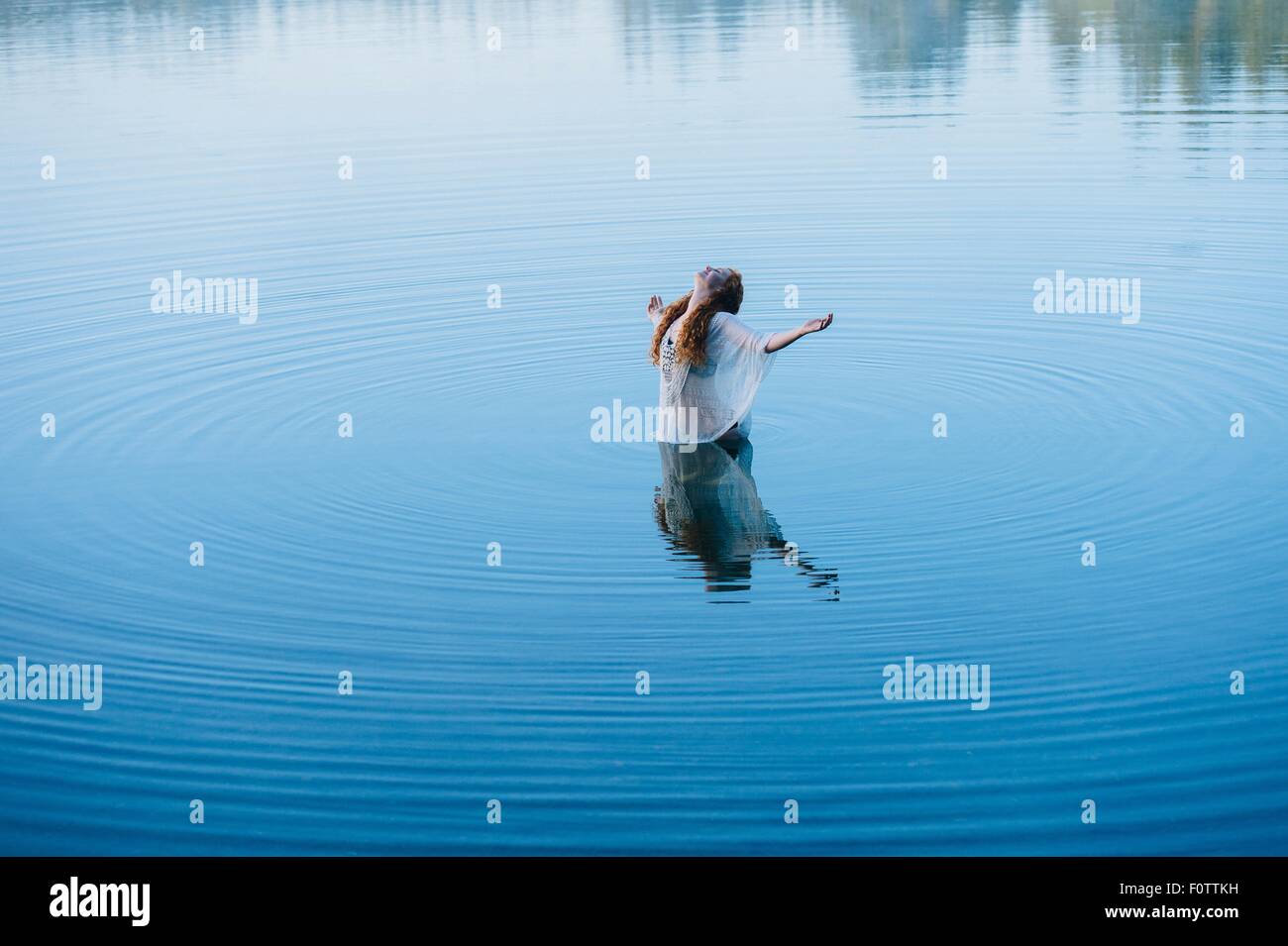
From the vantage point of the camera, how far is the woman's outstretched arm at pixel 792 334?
1047 cm

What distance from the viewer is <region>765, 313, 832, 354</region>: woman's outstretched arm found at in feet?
34.3

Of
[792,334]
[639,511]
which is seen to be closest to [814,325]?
[792,334]

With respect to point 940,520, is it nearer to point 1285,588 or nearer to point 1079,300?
point 1285,588

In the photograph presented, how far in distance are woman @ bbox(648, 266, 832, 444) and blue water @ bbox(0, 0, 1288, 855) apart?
439 millimetres

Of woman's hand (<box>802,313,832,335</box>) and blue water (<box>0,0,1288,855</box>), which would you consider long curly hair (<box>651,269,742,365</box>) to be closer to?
blue water (<box>0,0,1288,855</box>)

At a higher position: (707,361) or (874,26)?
(874,26)

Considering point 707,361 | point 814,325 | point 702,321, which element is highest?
point 814,325

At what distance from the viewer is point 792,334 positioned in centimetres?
1093

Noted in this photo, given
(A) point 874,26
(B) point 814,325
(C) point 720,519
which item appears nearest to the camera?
(B) point 814,325

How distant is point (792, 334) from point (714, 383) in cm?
127

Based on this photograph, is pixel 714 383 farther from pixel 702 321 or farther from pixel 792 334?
pixel 792 334

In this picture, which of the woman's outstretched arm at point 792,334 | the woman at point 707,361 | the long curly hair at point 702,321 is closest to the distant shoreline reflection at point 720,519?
the woman at point 707,361

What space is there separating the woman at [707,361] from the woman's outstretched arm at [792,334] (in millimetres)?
50
